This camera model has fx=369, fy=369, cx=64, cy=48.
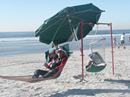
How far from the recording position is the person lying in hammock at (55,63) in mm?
10555

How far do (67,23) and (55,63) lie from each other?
4.25 ft

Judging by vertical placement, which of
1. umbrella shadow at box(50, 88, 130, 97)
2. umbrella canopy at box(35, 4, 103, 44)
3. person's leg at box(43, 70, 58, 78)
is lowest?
umbrella shadow at box(50, 88, 130, 97)

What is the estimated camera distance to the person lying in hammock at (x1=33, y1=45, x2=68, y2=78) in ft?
34.6

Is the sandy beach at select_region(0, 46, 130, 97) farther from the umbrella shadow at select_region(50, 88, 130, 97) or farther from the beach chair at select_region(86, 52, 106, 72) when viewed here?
the beach chair at select_region(86, 52, 106, 72)

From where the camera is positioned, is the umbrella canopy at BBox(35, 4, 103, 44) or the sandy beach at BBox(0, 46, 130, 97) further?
the umbrella canopy at BBox(35, 4, 103, 44)

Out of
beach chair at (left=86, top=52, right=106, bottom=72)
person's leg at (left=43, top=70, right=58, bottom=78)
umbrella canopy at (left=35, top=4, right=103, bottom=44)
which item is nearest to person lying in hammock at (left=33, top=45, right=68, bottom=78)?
person's leg at (left=43, top=70, right=58, bottom=78)

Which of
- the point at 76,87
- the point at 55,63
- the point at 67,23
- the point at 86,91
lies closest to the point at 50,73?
the point at 55,63

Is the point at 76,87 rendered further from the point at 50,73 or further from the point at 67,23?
the point at 67,23

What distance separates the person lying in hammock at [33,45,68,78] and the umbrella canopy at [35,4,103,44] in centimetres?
72

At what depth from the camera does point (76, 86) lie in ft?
35.0

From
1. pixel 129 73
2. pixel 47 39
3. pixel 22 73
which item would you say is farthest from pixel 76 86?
pixel 22 73

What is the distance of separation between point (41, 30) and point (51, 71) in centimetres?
137

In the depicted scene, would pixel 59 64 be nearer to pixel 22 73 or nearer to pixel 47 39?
pixel 47 39

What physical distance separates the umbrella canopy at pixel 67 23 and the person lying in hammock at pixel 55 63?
716 mm
